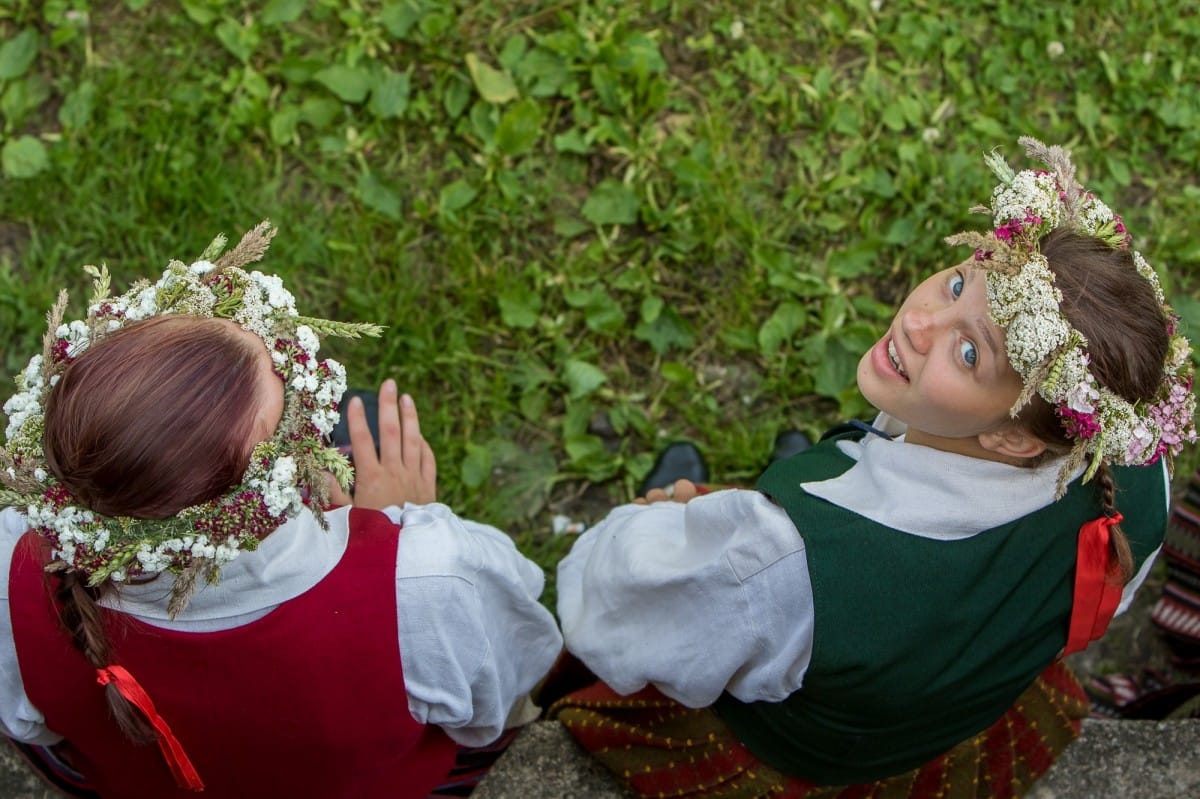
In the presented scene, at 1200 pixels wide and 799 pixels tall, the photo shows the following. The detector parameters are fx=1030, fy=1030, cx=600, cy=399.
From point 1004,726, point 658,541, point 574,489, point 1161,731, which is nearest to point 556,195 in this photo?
point 574,489

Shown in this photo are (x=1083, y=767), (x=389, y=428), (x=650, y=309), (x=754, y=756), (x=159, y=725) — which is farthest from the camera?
(x=650, y=309)

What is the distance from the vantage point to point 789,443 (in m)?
2.92

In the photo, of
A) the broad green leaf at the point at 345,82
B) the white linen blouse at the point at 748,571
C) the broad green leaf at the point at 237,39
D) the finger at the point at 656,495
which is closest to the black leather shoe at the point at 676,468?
the finger at the point at 656,495

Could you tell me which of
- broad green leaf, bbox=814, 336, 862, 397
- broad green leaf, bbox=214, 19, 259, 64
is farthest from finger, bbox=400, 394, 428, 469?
broad green leaf, bbox=214, 19, 259, 64

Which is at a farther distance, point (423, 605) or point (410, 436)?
point (410, 436)

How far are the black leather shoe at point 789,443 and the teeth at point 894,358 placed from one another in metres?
1.01

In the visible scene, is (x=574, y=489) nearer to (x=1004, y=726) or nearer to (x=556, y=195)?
(x=556, y=195)

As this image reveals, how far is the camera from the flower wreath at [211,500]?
1532 millimetres

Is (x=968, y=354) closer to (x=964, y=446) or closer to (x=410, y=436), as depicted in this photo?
(x=964, y=446)

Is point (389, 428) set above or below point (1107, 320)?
below

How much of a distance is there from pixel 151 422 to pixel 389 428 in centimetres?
93

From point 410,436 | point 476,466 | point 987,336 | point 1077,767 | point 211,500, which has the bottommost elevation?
point 1077,767

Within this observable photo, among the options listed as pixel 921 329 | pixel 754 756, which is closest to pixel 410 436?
pixel 754 756

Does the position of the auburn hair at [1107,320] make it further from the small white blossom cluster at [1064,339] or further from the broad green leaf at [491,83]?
the broad green leaf at [491,83]
